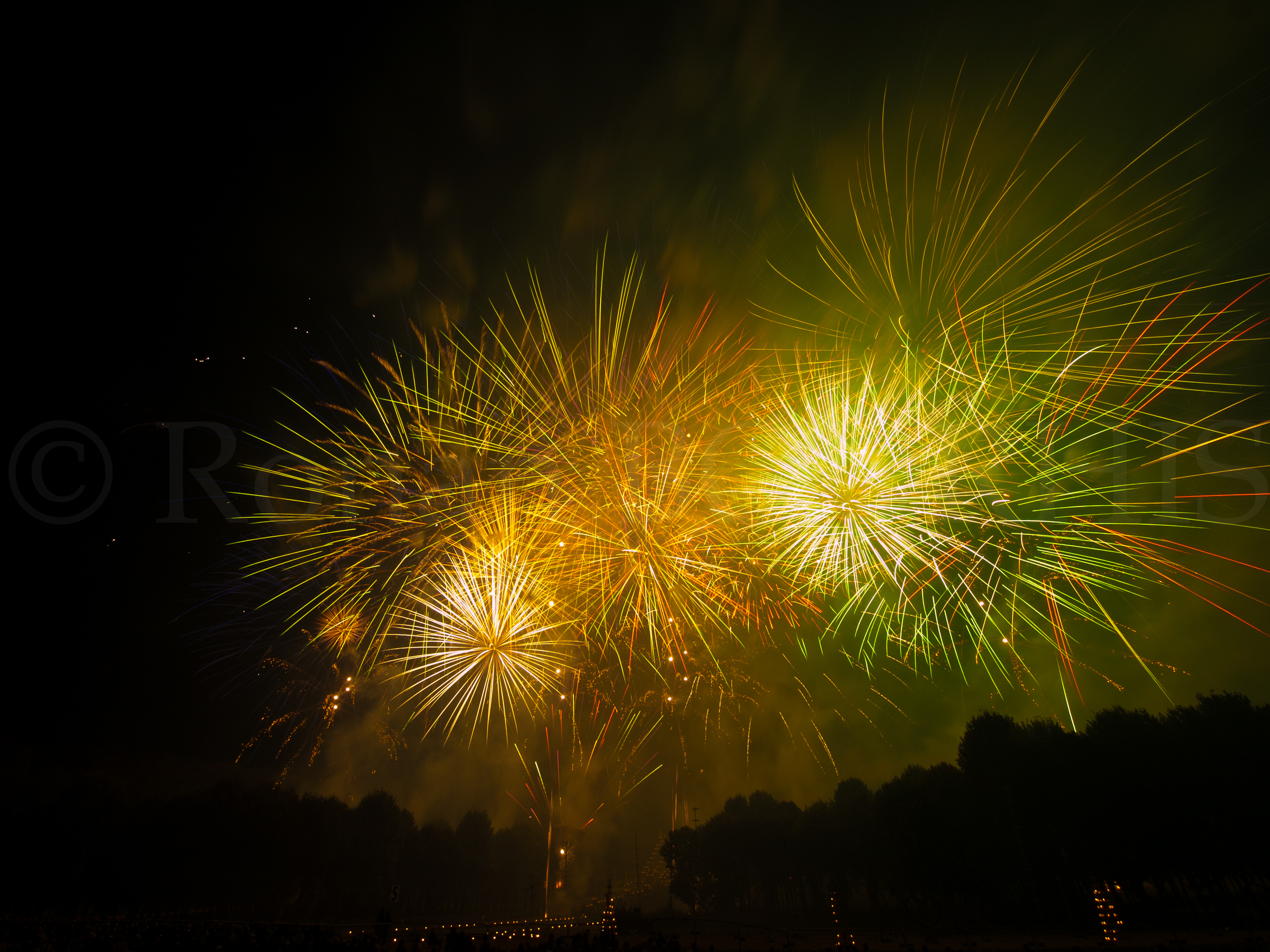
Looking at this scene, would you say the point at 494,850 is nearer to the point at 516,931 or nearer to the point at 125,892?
the point at 125,892

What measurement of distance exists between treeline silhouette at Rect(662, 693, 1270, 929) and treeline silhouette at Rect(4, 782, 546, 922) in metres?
32.3

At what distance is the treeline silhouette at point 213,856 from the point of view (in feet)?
93.9

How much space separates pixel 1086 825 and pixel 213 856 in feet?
166

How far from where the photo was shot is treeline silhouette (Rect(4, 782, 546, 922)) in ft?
93.9

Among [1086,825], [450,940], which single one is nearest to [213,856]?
[450,940]

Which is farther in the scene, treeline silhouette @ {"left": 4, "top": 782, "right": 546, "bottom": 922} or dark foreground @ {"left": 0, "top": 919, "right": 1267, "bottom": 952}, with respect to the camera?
treeline silhouette @ {"left": 4, "top": 782, "right": 546, "bottom": 922}

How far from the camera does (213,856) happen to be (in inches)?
1296

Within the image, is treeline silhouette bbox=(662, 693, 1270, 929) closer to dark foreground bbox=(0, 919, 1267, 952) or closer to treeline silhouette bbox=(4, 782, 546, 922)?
dark foreground bbox=(0, 919, 1267, 952)

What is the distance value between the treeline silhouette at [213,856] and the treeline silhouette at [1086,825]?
32256 millimetres

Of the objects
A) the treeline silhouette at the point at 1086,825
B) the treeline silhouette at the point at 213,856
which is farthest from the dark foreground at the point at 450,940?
the treeline silhouette at the point at 213,856

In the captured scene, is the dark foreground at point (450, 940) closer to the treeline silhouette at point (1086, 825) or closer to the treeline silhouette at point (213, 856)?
the treeline silhouette at point (1086, 825)

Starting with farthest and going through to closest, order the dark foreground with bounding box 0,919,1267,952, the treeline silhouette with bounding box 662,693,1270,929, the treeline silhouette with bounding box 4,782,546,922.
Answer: the treeline silhouette with bounding box 4,782,546,922, the treeline silhouette with bounding box 662,693,1270,929, the dark foreground with bounding box 0,919,1267,952

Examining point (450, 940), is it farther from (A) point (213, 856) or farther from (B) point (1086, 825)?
(B) point (1086, 825)

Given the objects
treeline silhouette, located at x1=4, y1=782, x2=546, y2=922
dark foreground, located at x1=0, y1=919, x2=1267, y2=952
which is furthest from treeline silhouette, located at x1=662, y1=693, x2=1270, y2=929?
treeline silhouette, located at x1=4, y1=782, x2=546, y2=922
